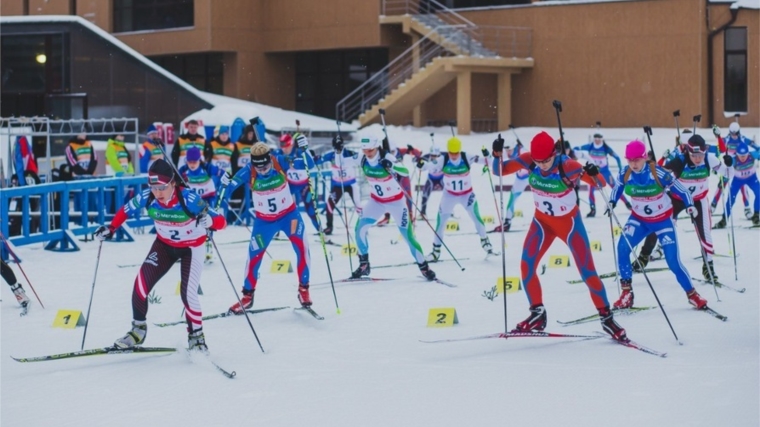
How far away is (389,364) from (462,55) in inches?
1085

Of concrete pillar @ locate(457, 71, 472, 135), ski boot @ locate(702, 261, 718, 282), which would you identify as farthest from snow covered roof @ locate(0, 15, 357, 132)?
ski boot @ locate(702, 261, 718, 282)

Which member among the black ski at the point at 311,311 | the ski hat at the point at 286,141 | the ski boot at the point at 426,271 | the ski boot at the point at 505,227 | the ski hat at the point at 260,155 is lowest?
the black ski at the point at 311,311

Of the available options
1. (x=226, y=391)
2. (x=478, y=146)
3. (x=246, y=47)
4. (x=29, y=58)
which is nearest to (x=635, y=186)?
(x=226, y=391)

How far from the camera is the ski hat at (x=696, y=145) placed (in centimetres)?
1377

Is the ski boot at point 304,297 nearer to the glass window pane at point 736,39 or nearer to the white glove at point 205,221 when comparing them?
the white glove at point 205,221

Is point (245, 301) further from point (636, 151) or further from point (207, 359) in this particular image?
point (636, 151)

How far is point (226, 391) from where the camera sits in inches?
343

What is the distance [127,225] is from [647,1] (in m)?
21.6

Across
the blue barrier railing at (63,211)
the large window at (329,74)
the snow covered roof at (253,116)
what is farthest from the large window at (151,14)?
the blue barrier railing at (63,211)

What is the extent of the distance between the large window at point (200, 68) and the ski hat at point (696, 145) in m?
29.9

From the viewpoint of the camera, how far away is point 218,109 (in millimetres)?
31359

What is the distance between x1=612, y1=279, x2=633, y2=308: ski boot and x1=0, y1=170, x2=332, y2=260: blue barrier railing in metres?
6.43

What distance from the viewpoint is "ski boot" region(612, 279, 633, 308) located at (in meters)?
11.8

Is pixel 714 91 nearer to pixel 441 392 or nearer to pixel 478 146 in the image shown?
pixel 478 146
